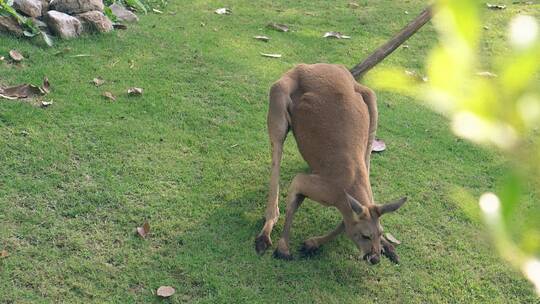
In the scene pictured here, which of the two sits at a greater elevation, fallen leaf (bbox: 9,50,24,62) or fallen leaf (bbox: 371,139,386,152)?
fallen leaf (bbox: 9,50,24,62)

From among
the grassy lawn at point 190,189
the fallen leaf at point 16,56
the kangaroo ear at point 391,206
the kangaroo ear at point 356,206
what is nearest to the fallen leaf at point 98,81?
the grassy lawn at point 190,189

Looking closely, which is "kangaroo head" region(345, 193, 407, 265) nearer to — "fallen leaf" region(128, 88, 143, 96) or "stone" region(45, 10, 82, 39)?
"fallen leaf" region(128, 88, 143, 96)

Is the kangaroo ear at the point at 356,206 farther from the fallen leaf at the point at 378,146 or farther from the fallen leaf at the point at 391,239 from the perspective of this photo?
the fallen leaf at the point at 378,146

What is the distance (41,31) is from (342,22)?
11.3ft

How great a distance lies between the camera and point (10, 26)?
5.27m

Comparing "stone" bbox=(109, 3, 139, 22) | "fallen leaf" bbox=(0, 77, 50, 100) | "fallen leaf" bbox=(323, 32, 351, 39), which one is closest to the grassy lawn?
"fallen leaf" bbox=(0, 77, 50, 100)

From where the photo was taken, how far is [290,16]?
23.2 feet

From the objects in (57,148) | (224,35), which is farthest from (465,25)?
(224,35)

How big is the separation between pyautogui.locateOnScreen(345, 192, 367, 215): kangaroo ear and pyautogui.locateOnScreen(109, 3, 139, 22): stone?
13.0ft

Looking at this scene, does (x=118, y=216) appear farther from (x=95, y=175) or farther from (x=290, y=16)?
(x=290, y=16)

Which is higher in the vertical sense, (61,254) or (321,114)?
(321,114)

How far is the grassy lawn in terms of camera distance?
10.4 feet

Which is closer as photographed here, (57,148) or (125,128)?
(57,148)

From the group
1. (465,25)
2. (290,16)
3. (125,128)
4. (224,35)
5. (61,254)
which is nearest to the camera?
(465,25)
